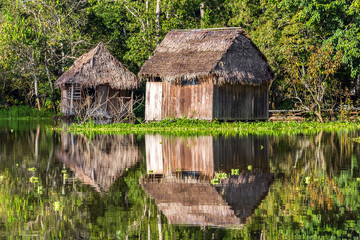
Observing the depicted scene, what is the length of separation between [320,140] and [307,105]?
14021mm

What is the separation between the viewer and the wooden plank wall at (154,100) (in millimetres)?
29709

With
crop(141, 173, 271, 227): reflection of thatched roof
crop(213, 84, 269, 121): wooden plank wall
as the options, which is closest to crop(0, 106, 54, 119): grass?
crop(213, 84, 269, 121): wooden plank wall

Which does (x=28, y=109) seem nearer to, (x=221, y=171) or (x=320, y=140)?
(x=320, y=140)

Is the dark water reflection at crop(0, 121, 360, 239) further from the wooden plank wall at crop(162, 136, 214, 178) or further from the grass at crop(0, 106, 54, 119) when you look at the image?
the grass at crop(0, 106, 54, 119)

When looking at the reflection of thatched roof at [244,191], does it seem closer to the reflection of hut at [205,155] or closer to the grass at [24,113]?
the reflection of hut at [205,155]

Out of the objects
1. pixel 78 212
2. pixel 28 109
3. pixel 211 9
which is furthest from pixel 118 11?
pixel 78 212

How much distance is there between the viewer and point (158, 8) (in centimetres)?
3750

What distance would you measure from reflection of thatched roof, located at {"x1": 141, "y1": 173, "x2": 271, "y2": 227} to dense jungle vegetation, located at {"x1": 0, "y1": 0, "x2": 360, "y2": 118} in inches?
766

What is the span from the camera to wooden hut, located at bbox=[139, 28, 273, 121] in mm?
27984

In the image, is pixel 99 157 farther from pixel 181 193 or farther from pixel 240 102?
pixel 240 102

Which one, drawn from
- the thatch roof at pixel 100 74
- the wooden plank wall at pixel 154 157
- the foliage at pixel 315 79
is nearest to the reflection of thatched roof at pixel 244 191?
the wooden plank wall at pixel 154 157

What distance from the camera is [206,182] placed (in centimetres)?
1022

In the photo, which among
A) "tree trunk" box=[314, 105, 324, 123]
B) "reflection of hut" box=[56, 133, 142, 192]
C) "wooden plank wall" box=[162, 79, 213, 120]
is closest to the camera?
"reflection of hut" box=[56, 133, 142, 192]

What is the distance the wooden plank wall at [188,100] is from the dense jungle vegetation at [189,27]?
5192mm
